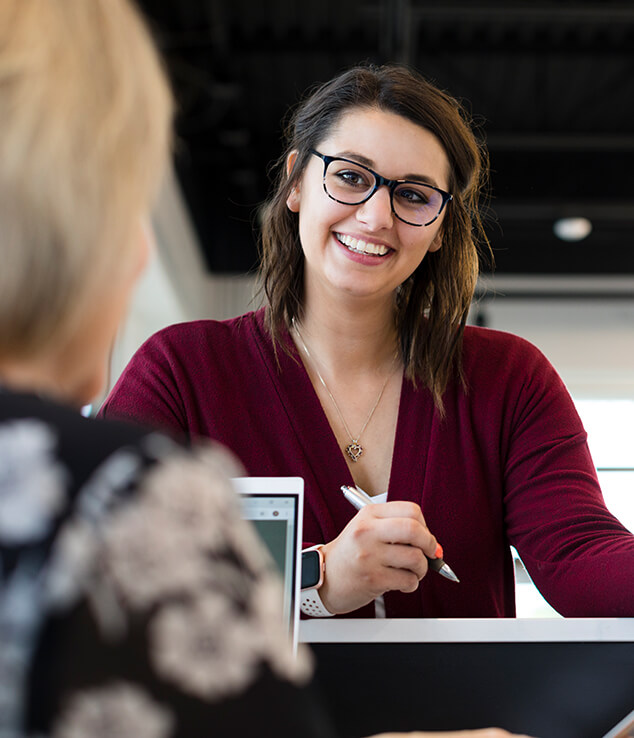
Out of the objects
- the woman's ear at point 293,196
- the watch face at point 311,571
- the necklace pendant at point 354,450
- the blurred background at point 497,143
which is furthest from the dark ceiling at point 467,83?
the watch face at point 311,571

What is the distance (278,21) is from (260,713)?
5221 mm

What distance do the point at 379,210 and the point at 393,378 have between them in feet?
1.03

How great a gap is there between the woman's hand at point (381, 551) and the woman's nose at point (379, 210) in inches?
23.0

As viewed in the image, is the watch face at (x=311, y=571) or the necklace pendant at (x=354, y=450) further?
the necklace pendant at (x=354, y=450)

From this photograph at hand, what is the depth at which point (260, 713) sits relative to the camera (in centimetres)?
42

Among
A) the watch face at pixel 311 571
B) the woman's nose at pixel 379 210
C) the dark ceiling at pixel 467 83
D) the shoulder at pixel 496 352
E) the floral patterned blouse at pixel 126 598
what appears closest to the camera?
the floral patterned blouse at pixel 126 598

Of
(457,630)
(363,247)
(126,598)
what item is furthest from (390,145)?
(126,598)

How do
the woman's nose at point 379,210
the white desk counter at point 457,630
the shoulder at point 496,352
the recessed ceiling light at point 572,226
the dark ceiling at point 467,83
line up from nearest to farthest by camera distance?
the white desk counter at point 457,630
the woman's nose at point 379,210
the shoulder at point 496,352
the dark ceiling at point 467,83
the recessed ceiling light at point 572,226

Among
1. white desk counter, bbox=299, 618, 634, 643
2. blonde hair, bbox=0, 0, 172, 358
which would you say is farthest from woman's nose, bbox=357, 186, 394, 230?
blonde hair, bbox=0, 0, 172, 358

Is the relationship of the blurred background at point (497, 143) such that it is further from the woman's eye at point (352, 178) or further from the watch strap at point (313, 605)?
the watch strap at point (313, 605)

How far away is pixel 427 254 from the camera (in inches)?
68.1

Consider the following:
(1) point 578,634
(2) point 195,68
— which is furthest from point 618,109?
(1) point 578,634

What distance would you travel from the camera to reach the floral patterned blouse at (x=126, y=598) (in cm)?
38

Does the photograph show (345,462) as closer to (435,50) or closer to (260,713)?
(260,713)
